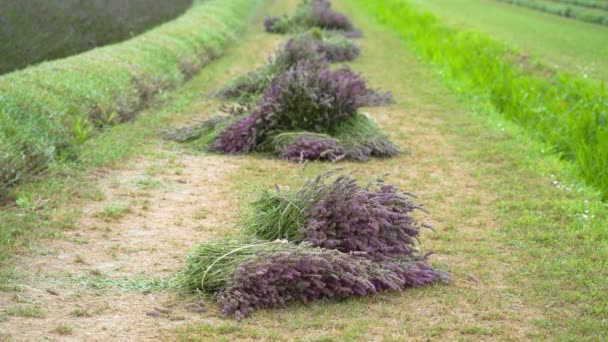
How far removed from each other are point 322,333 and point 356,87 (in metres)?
5.67

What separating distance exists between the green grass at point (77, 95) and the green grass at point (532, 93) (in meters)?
4.90

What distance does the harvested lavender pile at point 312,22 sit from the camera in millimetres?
22203

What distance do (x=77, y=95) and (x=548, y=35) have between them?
59.8ft

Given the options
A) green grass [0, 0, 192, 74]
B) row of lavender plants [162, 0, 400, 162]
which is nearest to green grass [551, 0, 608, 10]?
green grass [0, 0, 192, 74]

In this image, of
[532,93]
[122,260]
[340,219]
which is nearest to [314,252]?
[340,219]

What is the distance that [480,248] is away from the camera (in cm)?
650

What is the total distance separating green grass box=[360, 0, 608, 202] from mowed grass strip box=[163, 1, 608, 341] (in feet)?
0.97

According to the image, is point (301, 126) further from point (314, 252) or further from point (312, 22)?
point (312, 22)

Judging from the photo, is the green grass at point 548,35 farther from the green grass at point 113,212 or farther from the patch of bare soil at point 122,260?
the green grass at point 113,212

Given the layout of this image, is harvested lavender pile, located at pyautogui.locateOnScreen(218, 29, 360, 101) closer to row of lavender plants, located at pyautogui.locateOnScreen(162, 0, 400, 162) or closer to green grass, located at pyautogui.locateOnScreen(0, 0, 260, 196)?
green grass, located at pyautogui.locateOnScreen(0, 0, 260, 196)

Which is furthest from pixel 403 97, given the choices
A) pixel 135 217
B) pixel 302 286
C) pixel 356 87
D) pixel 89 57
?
pixel 302 286

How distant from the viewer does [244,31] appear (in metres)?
23.2

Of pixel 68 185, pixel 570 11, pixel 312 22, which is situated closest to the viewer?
pixel 68 185

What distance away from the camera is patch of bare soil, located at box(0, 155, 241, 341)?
481cm
